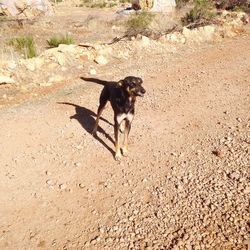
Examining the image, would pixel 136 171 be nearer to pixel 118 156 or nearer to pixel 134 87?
pixel 118 156

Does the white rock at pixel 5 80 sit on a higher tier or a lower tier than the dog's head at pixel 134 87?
lower

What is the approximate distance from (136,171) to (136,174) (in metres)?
0.08

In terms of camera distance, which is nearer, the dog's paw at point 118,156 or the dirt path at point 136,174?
the dirt path at point 136,174

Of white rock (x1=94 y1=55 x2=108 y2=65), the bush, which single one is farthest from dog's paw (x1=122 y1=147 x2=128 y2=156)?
the bush

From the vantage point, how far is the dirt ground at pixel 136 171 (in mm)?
4168

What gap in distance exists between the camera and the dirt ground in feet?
13.7

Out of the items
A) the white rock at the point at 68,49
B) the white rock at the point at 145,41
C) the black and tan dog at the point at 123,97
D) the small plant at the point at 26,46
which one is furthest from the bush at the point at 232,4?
the black and tan dog at the point at 123,97

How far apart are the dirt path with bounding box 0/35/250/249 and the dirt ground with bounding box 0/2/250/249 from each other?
2 centimetres

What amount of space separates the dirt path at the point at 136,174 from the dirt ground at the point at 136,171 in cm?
2

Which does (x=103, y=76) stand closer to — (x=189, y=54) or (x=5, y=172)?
(x=189, y=54)

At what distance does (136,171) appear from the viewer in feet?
17.6

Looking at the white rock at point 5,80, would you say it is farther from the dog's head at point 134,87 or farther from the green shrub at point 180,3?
the green shrub at point 180,3

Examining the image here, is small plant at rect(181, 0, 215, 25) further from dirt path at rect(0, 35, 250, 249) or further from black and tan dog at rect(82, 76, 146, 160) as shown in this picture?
black and tan dog at rect(82, 76, 146, 160)

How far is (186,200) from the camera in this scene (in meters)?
4.61
